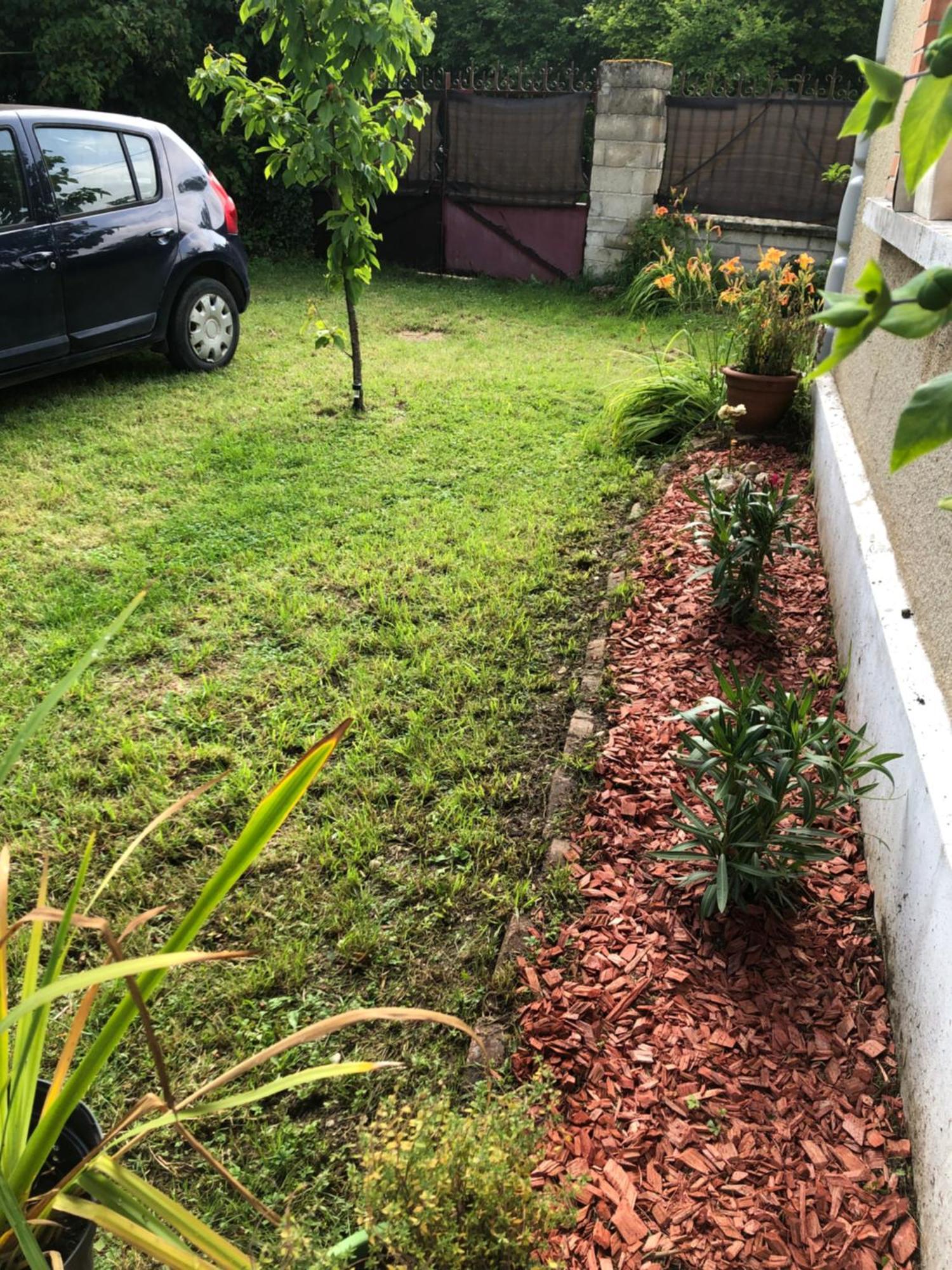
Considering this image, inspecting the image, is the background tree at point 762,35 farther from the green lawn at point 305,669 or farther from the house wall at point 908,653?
the house wall at point 908,653

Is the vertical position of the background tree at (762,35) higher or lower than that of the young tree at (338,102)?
higher

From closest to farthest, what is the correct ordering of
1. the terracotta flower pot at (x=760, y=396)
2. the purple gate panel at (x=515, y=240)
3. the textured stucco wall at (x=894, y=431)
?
the textured stucco wall at (x=894, y=431)
the terracotta flower pot at (x=760, y=396)
the purple gate panel at (x=515, y=240)

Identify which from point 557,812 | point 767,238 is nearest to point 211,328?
point 557,812

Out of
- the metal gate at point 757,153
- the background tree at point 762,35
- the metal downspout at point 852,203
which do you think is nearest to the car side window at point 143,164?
the metal downspout at point 852,203

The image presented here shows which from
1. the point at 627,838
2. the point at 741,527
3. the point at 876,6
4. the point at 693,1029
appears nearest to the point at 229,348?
the point at 741,527

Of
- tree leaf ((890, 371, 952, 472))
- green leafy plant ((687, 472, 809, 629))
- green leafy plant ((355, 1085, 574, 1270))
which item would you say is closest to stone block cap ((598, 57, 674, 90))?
green leafy plant ((687, 472, 809, 629))

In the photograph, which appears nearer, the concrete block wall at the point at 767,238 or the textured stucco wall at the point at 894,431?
the textured stucco wall at the point at 894,431

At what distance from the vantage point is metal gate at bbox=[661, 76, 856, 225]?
9797mm

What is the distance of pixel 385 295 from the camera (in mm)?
10078

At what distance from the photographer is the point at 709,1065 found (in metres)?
1.98

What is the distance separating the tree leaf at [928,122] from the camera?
62 cm

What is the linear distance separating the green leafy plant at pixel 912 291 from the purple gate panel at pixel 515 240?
11.0 m

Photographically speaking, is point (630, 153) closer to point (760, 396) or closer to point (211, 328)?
point (211, 328)

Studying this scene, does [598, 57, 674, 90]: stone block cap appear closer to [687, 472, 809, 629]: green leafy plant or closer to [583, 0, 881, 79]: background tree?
[583, 0, 881, 79]: background tree
